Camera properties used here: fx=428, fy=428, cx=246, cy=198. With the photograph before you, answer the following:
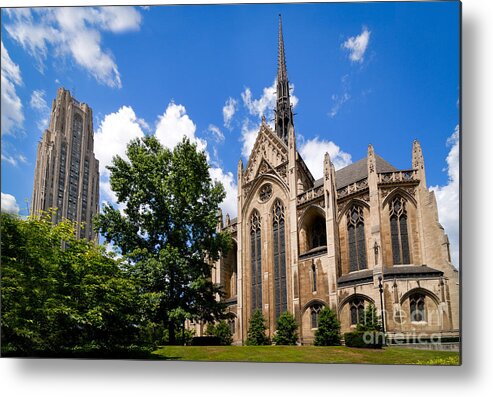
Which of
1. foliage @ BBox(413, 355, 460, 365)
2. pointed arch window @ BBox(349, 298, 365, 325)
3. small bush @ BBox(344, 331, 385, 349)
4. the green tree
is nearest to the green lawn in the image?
foliage @ BBox(413, 355, 460, 365)

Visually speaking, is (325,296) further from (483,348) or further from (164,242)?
(483,348)

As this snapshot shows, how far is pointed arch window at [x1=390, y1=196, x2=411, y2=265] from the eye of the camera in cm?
1391

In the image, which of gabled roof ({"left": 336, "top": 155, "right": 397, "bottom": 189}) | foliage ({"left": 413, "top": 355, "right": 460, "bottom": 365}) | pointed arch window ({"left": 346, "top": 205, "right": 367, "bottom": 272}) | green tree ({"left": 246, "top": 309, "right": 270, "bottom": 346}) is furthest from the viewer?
green tree ({"left": 246, "top": 309, "right": 270, "bottom": 346})

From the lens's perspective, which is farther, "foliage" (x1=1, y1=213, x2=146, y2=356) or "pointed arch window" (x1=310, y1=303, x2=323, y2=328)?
"pointed arch window" (x1=310, y1=303, x2=323, y2=328)

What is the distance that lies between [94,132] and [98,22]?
260 centimetres

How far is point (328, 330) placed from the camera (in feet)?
45.8

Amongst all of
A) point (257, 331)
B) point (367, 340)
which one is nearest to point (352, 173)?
point (367, 340)

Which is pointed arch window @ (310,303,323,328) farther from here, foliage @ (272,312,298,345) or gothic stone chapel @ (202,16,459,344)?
foliage @ (272,312,298,345)

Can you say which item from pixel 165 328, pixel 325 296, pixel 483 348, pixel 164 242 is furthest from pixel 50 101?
pixel 325 296

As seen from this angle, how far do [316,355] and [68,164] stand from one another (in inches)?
365

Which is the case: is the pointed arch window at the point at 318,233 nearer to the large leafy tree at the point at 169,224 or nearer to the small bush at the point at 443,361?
the large leafy tree at the point at 169,224

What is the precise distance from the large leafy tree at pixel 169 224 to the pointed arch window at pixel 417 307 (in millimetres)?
6137

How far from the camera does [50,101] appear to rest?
10.3 meters

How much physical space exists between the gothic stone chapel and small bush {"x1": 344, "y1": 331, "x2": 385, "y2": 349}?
14.4 inches
